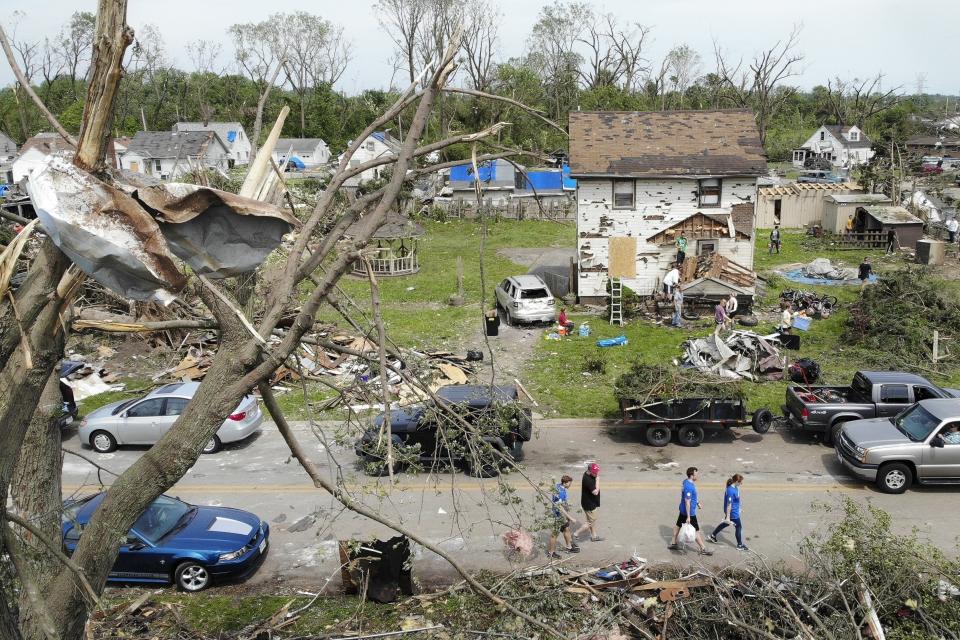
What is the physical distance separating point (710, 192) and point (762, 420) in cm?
1082

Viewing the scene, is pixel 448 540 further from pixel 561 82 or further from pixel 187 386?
pixel 561 82

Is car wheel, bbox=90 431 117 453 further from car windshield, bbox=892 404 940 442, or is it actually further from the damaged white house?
car windshield, bbox=892 404 940 442

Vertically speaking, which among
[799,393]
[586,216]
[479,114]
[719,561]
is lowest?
[719,561]

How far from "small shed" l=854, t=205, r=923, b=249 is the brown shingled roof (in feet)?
36.1

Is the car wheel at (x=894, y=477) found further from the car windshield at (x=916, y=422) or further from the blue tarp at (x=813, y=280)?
the blue tarp at (x=813, y=280)

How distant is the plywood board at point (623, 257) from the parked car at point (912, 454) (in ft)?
38.5

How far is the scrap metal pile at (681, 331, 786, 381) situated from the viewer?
17.8 m

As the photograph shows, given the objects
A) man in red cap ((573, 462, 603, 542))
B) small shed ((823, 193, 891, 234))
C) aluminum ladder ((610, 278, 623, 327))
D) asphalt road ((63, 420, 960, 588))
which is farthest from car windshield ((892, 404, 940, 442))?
small shed ((823, 193, 891, 234))

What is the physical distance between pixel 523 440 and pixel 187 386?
7.25m

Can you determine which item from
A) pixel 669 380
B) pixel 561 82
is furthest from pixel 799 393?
pixel 561 82

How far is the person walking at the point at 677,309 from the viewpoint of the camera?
22234 millimetres

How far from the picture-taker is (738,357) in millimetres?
18000

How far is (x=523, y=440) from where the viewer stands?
14.3 meters

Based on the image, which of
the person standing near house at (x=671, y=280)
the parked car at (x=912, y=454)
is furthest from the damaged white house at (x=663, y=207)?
the parked car at (x=912, y=454)
